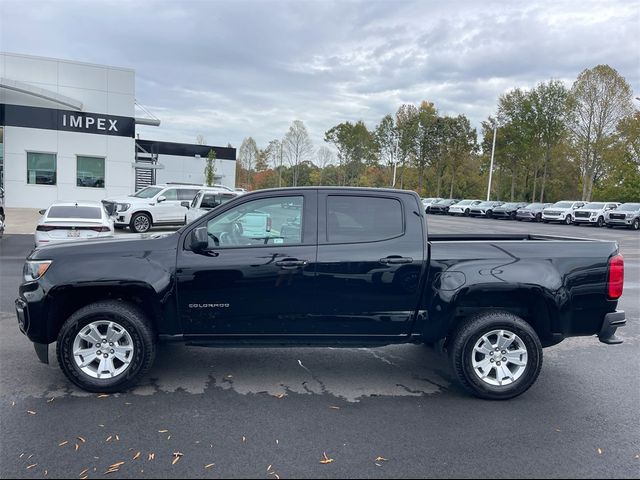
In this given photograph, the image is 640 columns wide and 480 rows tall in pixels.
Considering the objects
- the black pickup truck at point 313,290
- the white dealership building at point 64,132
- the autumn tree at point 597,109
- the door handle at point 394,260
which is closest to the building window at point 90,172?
the white dealership building at point 64,132

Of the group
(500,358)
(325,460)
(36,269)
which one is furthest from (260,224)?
(500,358)

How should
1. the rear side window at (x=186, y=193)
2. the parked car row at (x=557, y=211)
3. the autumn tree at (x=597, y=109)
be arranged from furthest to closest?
the autumn tree at (x=597, y=109) → the parked car row at (x=557, y=211) → the rear side window at (x=186, y=193)

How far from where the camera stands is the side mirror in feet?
13.9

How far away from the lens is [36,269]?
14.2 ft

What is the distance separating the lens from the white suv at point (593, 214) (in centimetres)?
3544

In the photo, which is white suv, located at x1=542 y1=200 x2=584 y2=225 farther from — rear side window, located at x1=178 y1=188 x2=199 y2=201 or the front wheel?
the front wheel

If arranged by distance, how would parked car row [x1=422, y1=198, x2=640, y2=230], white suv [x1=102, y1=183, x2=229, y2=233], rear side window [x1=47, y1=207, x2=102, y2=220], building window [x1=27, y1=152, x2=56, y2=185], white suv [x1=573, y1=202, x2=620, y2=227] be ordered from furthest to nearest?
white suv [x1=573, y1=202, x2=620, y2=227]
parked car row [x1=422, y1=198, x2=640, y2=230]
building window [x1=27, y1=152, x2=56, y2=185]
white suv [x1=102, y1=183, x2=229, y2=233]
rear side window [x1=47, y1=207, x2=102, y2=220]

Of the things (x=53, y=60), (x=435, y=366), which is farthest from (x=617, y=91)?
(x=435, y=366)

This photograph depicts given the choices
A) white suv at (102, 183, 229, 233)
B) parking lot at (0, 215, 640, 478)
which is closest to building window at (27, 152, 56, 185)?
white suv at (102, 183, 229, 233)

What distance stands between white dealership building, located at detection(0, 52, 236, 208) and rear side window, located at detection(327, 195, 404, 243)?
81.0ft

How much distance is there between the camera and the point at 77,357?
4.27m

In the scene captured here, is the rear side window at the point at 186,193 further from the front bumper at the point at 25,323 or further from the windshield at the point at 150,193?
the front bumper at the point at 25,323

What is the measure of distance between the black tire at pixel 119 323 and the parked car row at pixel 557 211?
100 feet

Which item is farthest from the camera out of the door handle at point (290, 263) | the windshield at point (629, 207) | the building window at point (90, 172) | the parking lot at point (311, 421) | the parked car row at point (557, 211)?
the windshield at point (629, 207)
